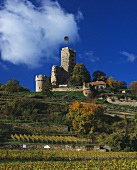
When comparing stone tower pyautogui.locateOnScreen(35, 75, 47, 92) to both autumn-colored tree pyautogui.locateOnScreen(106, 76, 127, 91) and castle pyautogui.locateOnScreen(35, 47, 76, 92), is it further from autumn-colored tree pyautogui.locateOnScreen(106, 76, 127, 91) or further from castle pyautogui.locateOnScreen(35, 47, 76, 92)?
autumn-colored tree pyautogui.locateOnScreen(106, 76, 127, 91)

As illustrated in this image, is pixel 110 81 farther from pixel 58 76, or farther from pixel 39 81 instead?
pixel 39 81

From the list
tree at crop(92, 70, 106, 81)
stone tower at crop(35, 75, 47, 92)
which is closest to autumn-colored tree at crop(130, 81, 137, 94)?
tree at crop(92, 70, 106, 81)

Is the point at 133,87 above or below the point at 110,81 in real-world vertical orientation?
below

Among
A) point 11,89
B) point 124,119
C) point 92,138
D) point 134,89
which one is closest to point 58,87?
point 11,89

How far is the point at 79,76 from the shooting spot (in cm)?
8394

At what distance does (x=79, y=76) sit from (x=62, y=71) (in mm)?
9599

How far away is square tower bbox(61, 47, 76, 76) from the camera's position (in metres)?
93.6

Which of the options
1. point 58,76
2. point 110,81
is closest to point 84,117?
point 110,81

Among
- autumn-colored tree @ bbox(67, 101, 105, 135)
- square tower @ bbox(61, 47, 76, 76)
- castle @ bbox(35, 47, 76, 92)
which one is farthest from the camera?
square tower @ bbox(61, 47, 76, 76)

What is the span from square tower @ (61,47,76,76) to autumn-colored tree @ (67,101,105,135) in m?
39.8

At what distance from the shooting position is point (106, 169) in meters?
20.8

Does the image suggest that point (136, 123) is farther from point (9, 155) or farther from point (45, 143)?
point (9, 155)

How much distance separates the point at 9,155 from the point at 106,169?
11.4 meters

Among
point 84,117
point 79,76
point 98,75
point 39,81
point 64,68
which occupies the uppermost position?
point 64,68
